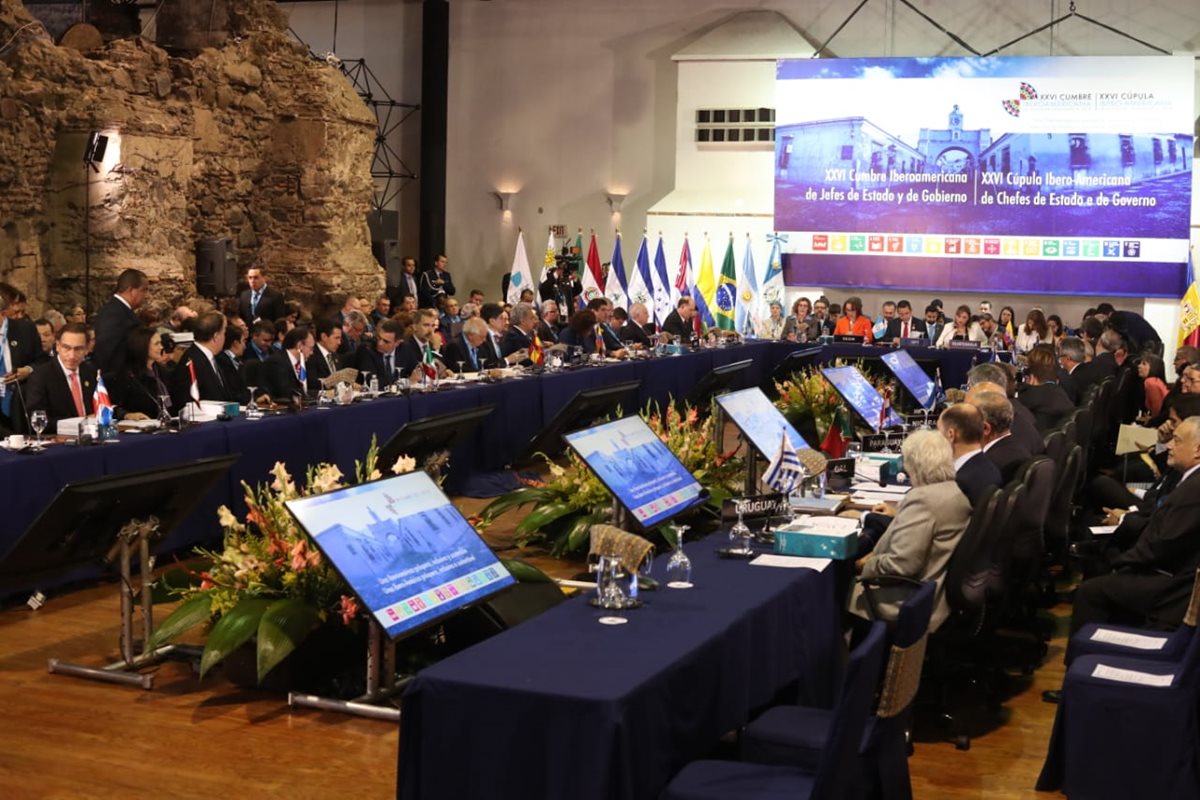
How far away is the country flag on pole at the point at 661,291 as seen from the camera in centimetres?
2006

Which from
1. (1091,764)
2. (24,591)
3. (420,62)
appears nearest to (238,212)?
(420,62)

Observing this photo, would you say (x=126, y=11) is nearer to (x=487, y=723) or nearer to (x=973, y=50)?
(x=973, y=50)

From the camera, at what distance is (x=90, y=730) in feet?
16.5

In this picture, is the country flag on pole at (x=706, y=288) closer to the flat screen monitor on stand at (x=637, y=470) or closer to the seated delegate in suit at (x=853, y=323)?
the seated delegate in suit at (x=853, y=323)

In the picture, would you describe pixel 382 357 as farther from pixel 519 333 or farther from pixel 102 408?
pixel 102 408

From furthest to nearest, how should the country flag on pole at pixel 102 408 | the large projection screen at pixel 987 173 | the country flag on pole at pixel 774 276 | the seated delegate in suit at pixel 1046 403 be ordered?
the country flag on pole at pixel 774 276
the large projection screen at pixel 987 173
the seated delegate in suit at pixel 1046 403
the country flag on pole at pixel 102 408

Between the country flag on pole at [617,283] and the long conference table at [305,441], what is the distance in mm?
6723

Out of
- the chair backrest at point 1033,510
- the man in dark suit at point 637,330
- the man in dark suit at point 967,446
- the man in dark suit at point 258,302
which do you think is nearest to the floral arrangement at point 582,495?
the chair backrest at point 1033,510

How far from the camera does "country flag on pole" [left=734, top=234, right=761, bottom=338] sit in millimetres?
20328

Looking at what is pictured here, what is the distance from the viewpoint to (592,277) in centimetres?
2102

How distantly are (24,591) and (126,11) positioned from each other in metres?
15.4

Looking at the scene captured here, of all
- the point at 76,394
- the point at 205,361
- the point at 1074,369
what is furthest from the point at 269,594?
the point at 1074,369

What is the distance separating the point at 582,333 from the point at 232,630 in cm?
796

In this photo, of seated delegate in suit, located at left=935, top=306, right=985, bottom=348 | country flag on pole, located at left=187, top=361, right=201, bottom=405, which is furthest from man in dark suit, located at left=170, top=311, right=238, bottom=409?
seated delegate in suit, located at left=935, top=306, right=985, bottom=348
